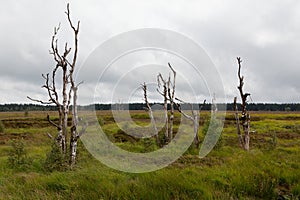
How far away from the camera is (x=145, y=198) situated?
5785mm

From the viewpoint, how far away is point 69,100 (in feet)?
35.7

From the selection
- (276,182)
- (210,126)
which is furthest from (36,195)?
(210,126)

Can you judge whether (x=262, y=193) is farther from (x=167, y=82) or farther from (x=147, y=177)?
(x=167, y=82)

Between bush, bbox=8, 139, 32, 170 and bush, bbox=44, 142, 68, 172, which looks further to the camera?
bush, bbox=8, 139, 32, 170

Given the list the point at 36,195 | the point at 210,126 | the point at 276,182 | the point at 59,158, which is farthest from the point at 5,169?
the point at 210,126

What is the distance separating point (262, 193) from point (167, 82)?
1275cm

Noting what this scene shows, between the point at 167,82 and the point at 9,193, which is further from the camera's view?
the point at 167,82

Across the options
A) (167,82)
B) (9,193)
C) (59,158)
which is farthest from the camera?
(167,82)

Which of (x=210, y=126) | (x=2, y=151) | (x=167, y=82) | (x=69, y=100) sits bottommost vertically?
(x=2, y=151)

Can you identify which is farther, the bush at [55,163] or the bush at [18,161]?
the bush at [18,161]

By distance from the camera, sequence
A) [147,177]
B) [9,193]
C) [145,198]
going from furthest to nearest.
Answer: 1. [147,177]
2. [9,193]
3. [145,198]

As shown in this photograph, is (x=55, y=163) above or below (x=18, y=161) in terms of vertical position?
above

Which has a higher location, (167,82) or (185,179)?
(167,82)

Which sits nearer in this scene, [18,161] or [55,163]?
[55,163]
